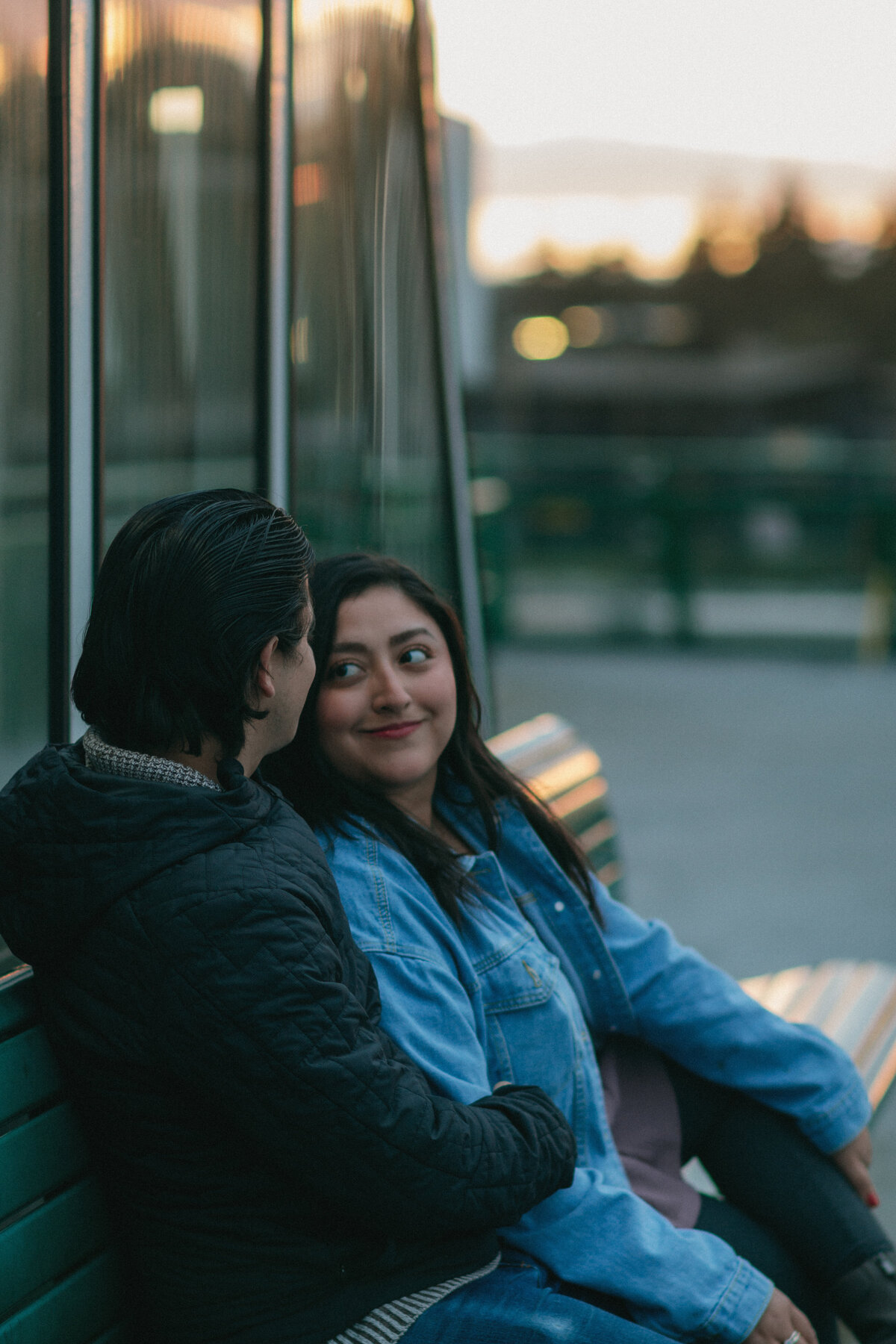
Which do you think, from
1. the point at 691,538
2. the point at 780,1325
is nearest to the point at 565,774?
the point at 780,1325

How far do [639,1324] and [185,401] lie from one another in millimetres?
2107

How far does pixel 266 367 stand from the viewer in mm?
3176

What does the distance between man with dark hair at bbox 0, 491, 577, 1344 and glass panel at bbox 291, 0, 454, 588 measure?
1.67 meters

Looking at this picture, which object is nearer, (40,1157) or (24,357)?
(40,1157)

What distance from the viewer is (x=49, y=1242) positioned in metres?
1.74

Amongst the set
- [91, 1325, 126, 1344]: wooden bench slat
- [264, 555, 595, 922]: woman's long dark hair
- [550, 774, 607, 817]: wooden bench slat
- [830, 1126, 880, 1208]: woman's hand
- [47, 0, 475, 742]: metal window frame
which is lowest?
[830, 1126, 880, 1208]: woman's hand

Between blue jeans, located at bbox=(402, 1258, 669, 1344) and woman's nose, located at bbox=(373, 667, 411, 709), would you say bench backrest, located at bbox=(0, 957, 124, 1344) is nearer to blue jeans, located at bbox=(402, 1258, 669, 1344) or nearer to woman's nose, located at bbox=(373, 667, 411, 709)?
blue jeans, located at bbox=(402, 1258, 669, 1344)

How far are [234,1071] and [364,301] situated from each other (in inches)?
103

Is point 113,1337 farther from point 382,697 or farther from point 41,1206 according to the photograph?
point 382,697

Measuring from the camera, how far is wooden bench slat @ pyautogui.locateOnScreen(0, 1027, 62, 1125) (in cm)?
169

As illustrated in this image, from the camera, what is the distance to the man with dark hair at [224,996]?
5.13 ft

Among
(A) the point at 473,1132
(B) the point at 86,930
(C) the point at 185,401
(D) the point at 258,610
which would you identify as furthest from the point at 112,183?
(A) the point at 473,1132

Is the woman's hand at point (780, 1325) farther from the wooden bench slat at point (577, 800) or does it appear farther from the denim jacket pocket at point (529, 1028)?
the wooden bench slat at point (577, 800)

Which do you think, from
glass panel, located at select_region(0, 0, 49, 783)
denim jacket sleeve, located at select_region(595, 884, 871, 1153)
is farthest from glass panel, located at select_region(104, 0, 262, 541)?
denim jacket sleeve, located at select_region(595, 884, 871, 1153)
